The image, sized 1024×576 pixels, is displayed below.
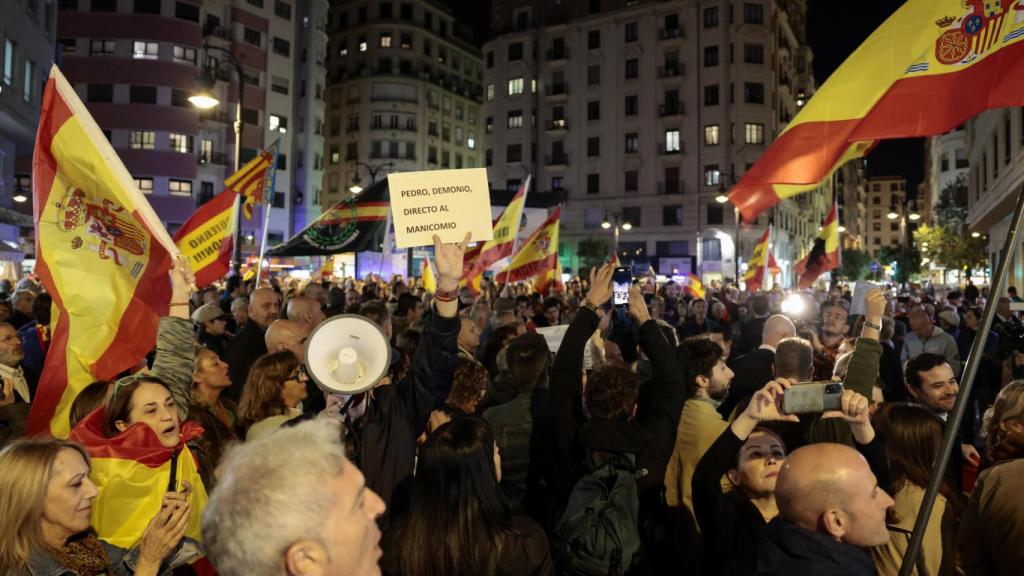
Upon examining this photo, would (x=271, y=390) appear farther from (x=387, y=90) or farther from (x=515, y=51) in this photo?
(x=387, y=90)

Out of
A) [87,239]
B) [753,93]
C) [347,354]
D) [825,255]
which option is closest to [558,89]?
[753,93]

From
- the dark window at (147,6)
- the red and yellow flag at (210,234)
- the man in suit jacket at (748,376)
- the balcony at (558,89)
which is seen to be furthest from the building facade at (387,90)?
the man in suit jacket at (748,376)

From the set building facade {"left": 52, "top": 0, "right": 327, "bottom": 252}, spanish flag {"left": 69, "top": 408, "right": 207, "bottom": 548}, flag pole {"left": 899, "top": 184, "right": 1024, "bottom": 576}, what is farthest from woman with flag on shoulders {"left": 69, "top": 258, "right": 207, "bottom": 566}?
building facade {"left": 52, "top": 0, "right": 327, "bottom": 252}

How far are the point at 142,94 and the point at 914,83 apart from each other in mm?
49089

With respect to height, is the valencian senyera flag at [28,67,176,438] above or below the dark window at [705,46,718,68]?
below

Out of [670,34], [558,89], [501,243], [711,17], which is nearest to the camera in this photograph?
[501,243]

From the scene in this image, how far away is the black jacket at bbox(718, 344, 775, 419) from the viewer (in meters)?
5.59

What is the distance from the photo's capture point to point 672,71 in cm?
5747

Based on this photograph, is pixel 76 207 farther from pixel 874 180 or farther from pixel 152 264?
pixel 874 180

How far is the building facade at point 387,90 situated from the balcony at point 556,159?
17.9 m

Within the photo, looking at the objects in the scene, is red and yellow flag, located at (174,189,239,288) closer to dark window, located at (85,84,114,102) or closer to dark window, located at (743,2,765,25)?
dark window, located at (85,84,114,102)

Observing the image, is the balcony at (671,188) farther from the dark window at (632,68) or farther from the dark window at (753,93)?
the dark window at (632,68)

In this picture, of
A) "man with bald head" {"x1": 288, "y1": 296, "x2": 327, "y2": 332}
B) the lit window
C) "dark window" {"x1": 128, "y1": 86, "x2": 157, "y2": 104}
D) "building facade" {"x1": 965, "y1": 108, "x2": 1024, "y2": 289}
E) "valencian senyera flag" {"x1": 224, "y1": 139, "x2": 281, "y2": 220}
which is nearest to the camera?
"man with bald head" {"x1": 288, "y1": 296, "x2": 327, "y2": 332}

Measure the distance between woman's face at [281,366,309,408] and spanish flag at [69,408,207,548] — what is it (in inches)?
42.4
